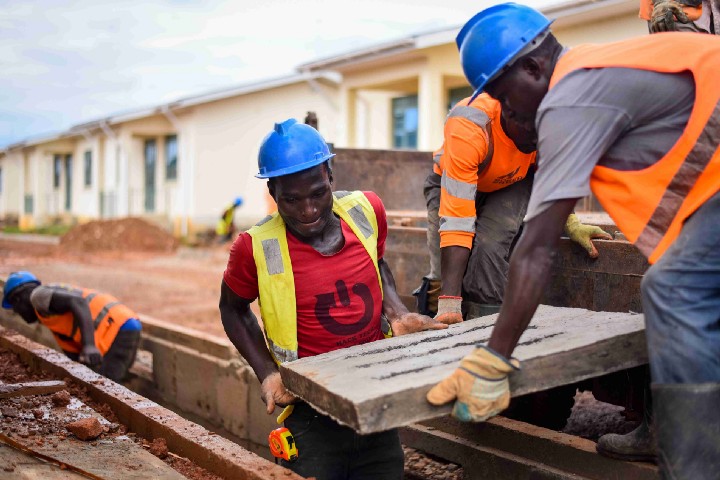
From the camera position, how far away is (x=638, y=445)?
3.18 m

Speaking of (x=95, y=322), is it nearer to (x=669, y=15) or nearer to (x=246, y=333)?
(x=246, y=333)

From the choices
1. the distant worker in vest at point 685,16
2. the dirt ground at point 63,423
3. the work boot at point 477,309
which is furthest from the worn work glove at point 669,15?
the dirt ground at point 63,423

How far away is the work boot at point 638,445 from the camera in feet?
10.3

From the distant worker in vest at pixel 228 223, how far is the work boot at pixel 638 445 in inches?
717

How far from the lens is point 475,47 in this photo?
8.55 ft

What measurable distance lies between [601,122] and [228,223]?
64.1 ft

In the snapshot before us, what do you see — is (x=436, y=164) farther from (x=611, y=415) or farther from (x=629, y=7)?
(x=629, y=7)

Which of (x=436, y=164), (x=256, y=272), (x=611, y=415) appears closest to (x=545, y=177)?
(x=256, y=272)

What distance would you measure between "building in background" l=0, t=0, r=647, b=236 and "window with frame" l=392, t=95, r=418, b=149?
29mm

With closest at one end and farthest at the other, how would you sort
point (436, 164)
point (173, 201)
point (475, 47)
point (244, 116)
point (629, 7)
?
point (475, 47), point (436, 164), point (629, 7), point (244, 116), point (173, 201)

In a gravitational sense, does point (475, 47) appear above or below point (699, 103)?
above

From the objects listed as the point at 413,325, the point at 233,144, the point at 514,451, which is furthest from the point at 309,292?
the point at 233,144

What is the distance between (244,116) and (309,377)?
822 inches

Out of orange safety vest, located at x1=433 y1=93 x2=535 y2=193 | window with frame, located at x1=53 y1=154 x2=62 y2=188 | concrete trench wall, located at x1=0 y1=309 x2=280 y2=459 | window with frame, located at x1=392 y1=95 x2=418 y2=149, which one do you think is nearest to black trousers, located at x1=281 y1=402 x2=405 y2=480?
orange safety vest, located at x1=433 y1=93 x2=535 y2=193
